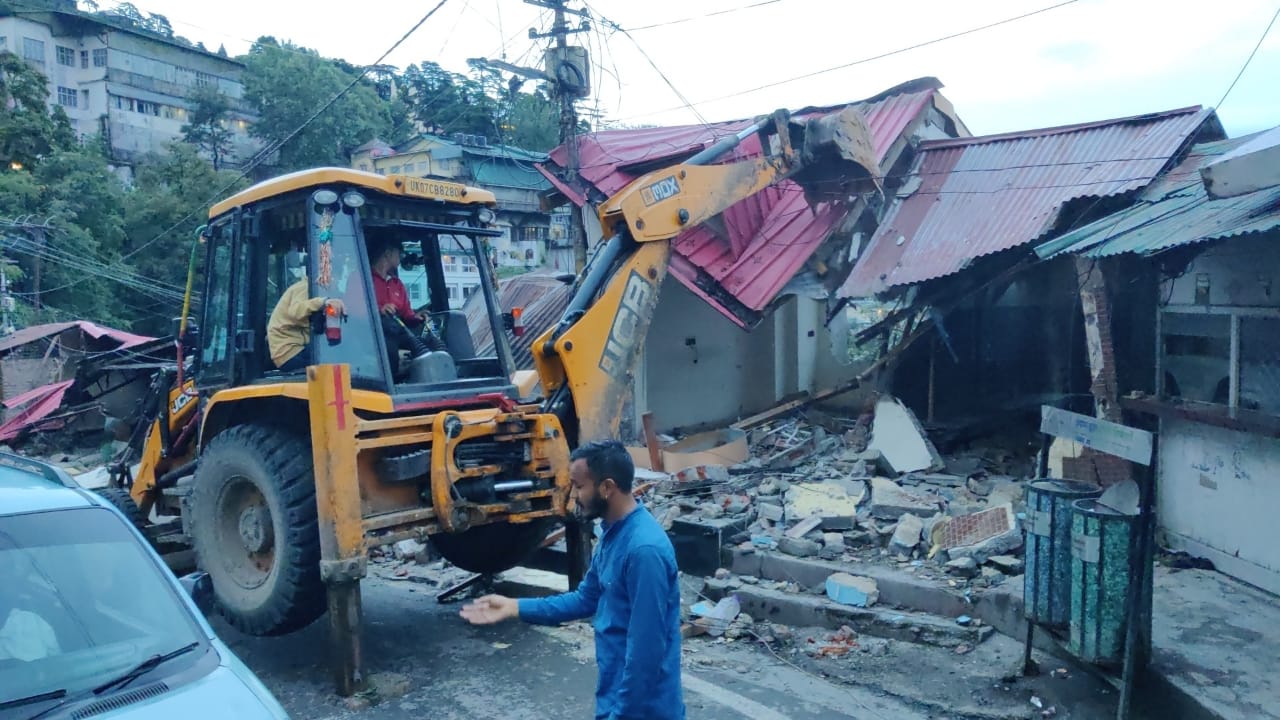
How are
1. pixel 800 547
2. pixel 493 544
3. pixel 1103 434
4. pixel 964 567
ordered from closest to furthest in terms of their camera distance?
pixel 1103 434 → pixel 493 544 → pixel 964 567 → pixel 800 547

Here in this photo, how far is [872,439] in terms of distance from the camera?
10.7 metres

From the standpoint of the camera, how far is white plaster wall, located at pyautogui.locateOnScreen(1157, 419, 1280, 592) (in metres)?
6.19

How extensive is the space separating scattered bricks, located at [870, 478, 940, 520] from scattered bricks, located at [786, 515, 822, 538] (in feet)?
2.19

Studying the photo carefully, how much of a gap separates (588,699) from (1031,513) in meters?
2.81

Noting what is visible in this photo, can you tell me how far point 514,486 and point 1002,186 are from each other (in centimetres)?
771

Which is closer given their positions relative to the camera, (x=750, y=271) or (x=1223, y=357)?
(x=1223, y=357)

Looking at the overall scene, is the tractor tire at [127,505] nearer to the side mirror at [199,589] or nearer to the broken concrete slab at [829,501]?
the side mirror at [199,589]

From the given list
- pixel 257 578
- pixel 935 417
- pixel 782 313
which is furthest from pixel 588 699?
pixel 782 313

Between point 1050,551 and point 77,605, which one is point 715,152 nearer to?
point 1050,551

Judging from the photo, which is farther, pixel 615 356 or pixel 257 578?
pixel 615 356

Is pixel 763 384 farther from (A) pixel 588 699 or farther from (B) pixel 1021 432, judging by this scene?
(A) pixel 588 699

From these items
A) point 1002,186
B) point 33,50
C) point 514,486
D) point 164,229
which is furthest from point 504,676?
point 33,50

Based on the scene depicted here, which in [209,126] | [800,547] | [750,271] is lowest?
[800,547]

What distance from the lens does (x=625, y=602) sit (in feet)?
9.29
